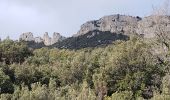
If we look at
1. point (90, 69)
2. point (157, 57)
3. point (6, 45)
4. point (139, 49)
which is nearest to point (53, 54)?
point (6, 45)

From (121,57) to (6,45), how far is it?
95.7ft

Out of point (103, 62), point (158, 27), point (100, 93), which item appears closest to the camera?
point (158, 27)

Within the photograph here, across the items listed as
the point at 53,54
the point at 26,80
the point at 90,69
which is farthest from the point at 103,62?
the point at 53,54

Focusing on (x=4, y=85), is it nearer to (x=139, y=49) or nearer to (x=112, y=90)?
(x=112, y=90)

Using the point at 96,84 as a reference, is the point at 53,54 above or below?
above

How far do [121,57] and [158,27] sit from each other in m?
53.6

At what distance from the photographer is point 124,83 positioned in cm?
7256

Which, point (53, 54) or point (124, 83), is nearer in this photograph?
point (124, 83)

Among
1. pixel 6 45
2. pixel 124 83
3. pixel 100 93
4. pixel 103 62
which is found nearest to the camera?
pixel 100 93

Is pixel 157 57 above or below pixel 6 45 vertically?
below

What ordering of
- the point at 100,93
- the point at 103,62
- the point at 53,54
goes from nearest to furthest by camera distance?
the point at 100,93 < the point at 103,62 < the point at 53,54

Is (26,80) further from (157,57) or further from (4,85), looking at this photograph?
(157,57)

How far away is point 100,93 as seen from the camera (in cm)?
6656

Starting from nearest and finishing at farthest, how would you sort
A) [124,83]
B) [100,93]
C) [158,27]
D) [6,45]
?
[158,27]
[100,93]
[124,83]
[6,45]
